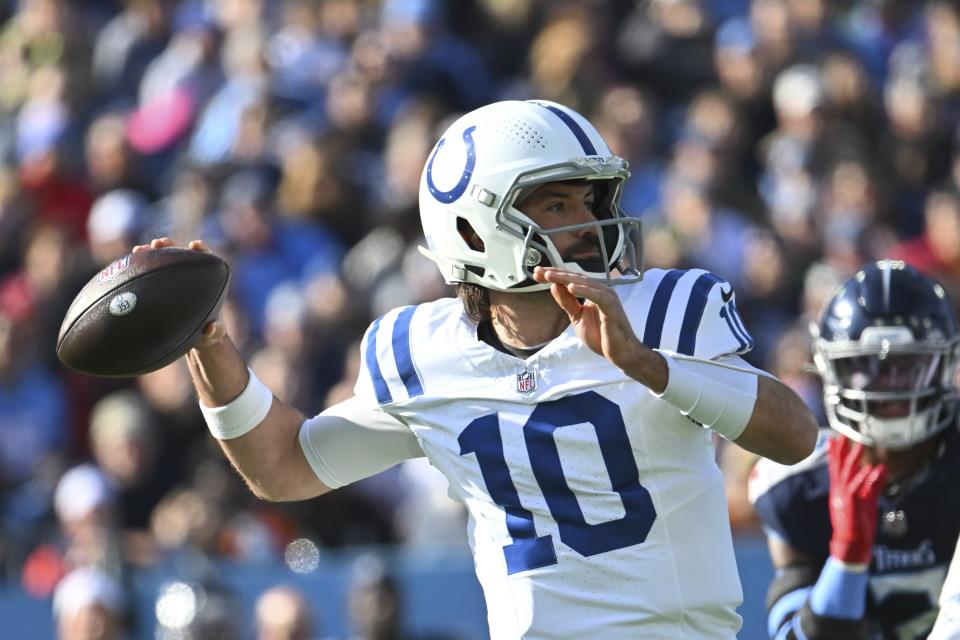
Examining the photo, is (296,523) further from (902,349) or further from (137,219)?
(902,349)

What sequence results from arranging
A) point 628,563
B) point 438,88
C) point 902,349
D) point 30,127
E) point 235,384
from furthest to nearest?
point 30,127
point 438,88
point 902,349
point 235,384
point 628,563

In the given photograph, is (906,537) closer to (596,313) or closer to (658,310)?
(658,310)

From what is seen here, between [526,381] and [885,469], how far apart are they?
1.12 metres

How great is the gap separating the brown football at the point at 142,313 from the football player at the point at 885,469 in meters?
1.50

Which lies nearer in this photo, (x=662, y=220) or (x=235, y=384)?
(x=235, y=384)

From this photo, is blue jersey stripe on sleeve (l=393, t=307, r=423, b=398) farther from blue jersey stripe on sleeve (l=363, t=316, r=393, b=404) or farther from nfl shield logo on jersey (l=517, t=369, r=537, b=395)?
nfl shield logo on jersey (l=517, t=369, r=537, b=395)

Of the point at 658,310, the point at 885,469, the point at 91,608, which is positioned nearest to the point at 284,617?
the point at 91,608

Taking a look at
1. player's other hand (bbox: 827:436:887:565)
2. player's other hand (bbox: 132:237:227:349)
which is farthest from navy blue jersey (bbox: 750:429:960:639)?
player's other hand (bbox: 132:237:227:349)

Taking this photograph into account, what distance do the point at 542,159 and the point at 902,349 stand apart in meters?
1.19

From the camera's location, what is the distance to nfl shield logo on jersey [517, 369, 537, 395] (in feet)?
10.8

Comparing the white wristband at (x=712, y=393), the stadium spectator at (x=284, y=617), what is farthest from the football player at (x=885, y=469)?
the stadium spectator at (x=284, y=617)

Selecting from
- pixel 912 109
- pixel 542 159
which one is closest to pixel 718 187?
pixel 912 109

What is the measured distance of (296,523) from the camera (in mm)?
6734

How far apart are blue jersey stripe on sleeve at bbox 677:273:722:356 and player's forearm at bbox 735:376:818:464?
147 mm
